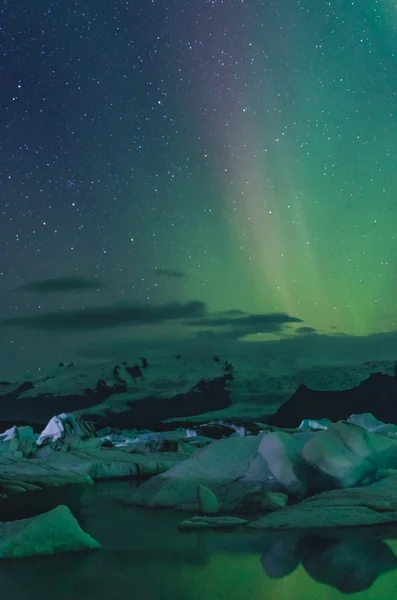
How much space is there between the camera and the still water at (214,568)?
4.23m

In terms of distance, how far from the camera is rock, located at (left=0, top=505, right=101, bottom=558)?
5.25 metres

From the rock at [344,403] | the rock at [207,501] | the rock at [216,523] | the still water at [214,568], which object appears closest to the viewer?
the still water at [214,568]

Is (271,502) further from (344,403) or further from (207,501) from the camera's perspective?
(344,403)

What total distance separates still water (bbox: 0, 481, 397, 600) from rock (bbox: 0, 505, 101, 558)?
0.13 m

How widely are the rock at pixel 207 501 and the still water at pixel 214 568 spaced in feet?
2.69

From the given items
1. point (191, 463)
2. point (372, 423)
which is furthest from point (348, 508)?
point (372, 423)

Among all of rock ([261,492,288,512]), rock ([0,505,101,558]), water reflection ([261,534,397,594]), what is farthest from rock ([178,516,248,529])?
rock ([0,505,101,558])

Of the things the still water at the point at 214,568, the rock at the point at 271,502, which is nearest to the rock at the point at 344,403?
the rock at the point at 271,502

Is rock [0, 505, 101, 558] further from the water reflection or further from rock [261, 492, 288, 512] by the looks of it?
rock [261, 492, 288, 512]

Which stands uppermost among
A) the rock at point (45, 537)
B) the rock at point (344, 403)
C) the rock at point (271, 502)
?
the rock at point (45, 537)

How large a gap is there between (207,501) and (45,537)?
2563mm

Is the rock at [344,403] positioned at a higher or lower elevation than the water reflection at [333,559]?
lower

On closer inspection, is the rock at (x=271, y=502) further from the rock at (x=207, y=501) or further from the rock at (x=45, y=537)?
the rock at (x=45, y=537)

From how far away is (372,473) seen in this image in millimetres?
8719
